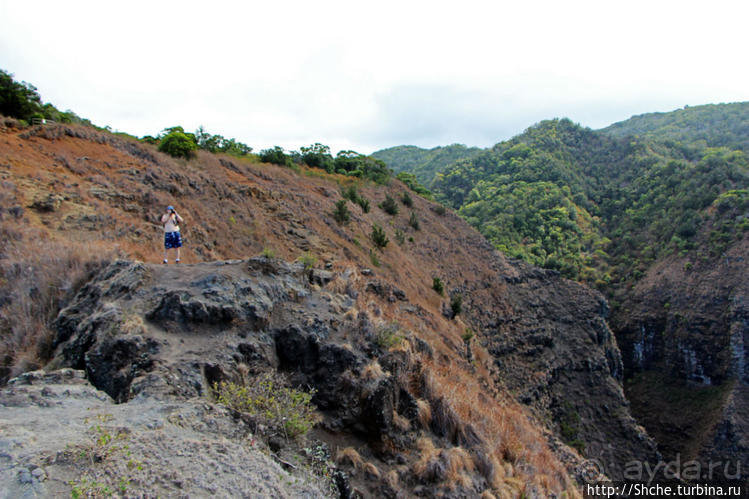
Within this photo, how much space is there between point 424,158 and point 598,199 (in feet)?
239

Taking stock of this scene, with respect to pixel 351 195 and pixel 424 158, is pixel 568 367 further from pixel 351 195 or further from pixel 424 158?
pixel 424 158

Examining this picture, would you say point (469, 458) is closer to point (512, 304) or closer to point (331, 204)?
point (331, 204)

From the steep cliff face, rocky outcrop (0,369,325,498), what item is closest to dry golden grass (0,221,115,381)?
rocky outcrop (0,369,325,498)

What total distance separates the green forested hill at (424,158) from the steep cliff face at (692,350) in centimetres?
5719

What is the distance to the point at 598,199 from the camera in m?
→ 58.1

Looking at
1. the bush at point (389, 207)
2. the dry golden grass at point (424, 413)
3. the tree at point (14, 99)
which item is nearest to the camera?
the dry golden grass at point (424, 413)

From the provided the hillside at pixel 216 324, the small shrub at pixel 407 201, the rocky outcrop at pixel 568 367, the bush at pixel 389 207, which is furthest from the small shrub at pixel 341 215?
the small shrub at pixel 407 201

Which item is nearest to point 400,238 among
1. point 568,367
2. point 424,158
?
point 568,367

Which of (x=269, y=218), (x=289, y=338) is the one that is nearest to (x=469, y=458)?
(x=289, y=338)

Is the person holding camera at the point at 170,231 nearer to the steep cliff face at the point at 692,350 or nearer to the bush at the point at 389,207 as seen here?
the bush at the point at 389,207

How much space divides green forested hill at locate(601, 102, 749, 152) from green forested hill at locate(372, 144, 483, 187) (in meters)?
40.1

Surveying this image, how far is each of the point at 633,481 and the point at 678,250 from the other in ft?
88.4

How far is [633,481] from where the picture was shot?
18.3 meters

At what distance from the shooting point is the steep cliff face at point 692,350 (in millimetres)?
24484
